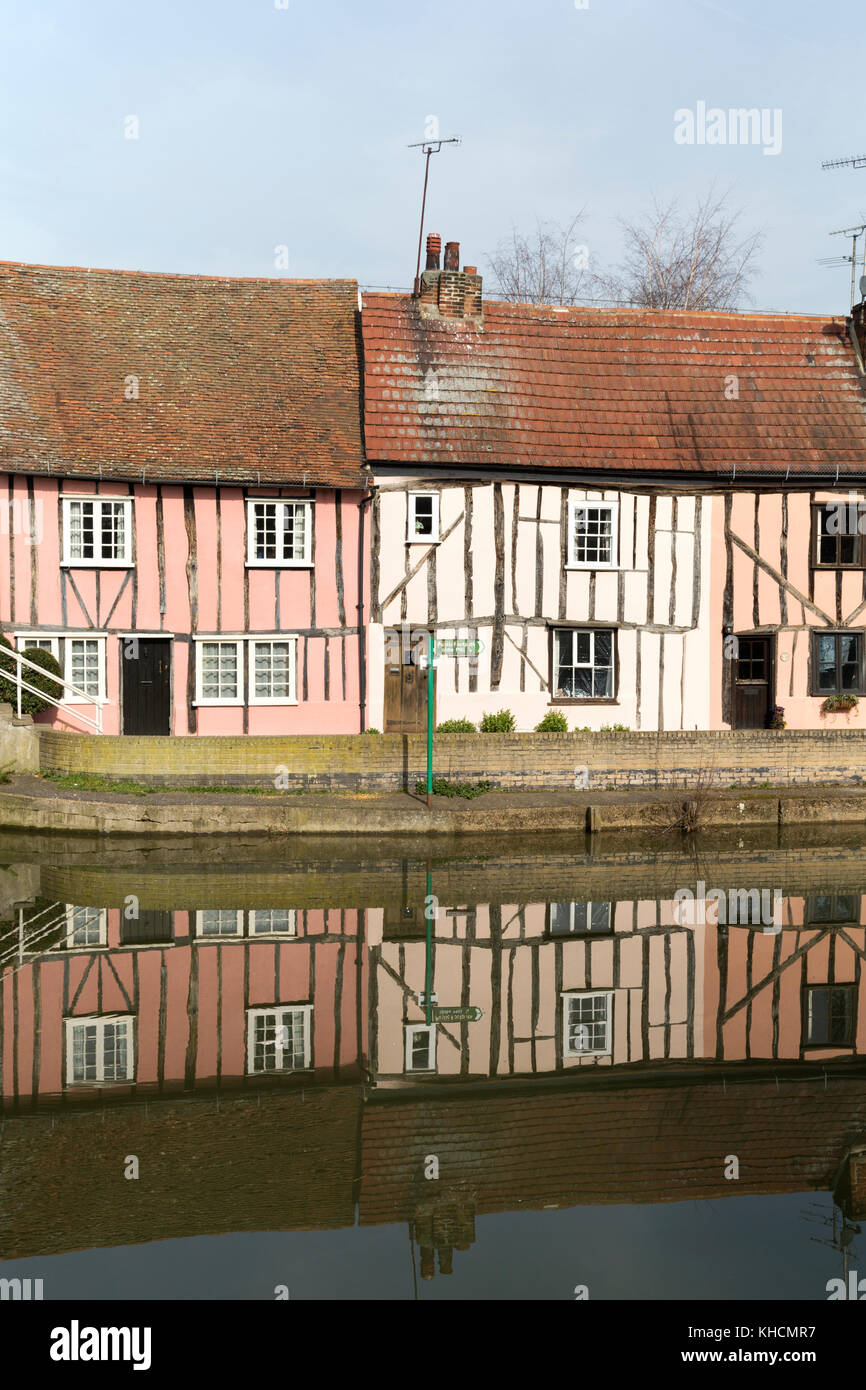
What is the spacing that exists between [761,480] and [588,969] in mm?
14847

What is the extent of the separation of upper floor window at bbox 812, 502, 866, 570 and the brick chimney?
8048 mm

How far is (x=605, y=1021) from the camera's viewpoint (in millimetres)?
10820

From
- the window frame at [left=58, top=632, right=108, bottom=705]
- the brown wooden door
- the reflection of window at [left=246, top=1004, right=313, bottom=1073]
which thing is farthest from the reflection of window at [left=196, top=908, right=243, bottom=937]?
the brown wooden door

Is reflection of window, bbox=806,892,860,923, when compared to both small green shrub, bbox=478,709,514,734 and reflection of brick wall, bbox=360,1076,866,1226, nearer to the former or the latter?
reflection of brick wall, bbox=360,1076,866,1226

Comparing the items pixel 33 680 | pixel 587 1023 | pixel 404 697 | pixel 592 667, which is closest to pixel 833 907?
pixel 587 1023

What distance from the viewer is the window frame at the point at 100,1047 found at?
30.2ft

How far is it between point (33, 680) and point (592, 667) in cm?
1028

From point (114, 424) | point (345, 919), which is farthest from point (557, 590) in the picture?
point (345, 919)

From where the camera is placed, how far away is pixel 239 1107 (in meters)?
8.82

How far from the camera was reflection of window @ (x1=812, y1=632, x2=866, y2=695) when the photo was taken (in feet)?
80.0

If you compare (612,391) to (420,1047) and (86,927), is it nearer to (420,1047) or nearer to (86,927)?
(86,927)

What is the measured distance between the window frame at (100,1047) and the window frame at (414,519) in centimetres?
1397

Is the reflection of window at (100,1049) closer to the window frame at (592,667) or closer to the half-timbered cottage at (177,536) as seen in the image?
the half-timbered cottage at (177,536)

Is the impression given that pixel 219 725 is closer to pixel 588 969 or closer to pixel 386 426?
pixel 386 426
